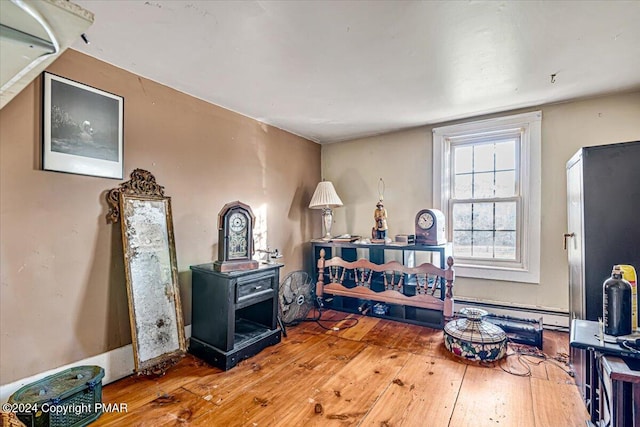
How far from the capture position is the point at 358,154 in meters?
3.91

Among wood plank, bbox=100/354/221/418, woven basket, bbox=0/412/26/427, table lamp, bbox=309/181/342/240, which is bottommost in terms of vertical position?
wood plank, bbox=100/354/221/418

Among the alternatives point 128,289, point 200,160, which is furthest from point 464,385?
Answer: point 200,160

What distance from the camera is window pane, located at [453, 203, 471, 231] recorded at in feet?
10.7

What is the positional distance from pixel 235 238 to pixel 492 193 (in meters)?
2.67

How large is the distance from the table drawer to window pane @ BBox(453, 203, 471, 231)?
2156 mm

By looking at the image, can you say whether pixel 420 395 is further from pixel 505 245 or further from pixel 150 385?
pixel 505 245

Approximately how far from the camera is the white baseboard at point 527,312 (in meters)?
2.76

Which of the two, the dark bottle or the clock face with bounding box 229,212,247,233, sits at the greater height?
the clock face with bounding box 229,212,247,233

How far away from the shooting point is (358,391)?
183 centimetres

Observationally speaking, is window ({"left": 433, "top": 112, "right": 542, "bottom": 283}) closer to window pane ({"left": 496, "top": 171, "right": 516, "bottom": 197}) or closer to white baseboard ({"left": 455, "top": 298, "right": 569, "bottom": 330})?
window pane ({"left": 496, "top": 171, "right": 516, "bottom": 197})

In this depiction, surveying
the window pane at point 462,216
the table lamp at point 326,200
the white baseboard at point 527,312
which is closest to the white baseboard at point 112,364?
the table lamp at point 326,200

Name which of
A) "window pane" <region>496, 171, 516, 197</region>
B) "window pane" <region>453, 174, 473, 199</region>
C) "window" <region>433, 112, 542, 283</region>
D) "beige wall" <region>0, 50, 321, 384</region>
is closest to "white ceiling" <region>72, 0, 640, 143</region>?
"beige wall" <region>0, 50, 321, 384</region>

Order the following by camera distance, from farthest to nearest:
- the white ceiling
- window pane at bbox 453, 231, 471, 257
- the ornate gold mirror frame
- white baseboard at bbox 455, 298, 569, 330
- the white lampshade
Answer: the white lampshade
window pane at bbox 453, 231, 471, 257
white baseboard at bbox 455, 298, 569, 330
the ornate gold mirror frame
the white ceiling

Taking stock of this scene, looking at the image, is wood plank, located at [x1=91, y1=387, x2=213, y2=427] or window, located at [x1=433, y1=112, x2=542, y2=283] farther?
window, located at [x1=433, y1=112, x2=542, y2=283]
